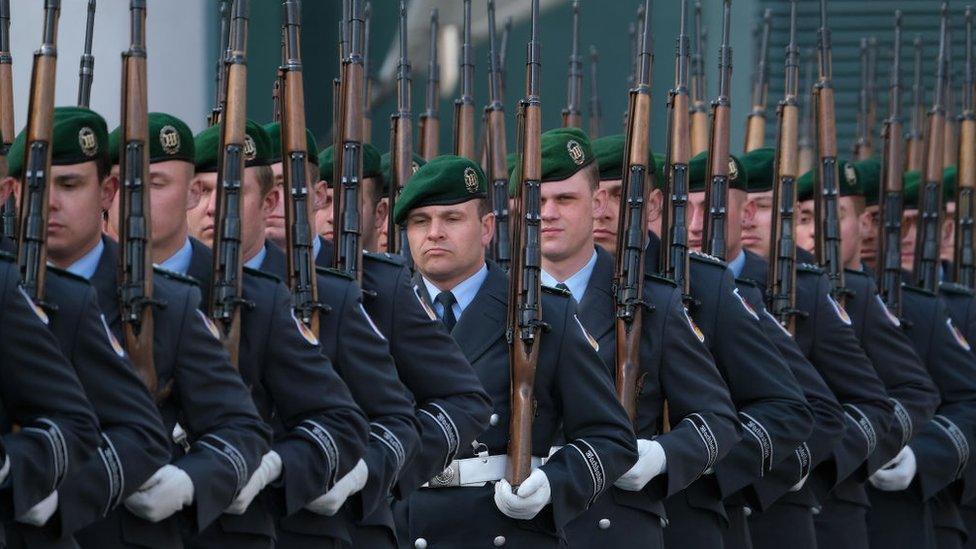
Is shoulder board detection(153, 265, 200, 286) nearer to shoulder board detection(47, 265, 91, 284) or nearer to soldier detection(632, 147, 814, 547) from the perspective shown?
shoulder board detection(47, 265, 91, 284)

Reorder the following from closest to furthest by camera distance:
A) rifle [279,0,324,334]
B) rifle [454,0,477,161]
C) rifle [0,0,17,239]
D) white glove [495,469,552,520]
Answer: rifle [0,0,17,239] → white glove [495,469,552,520] → rifle [279,0,324,334] → rifle [454,0,477,161]

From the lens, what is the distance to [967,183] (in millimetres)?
12359

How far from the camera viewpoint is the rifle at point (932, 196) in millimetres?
11296

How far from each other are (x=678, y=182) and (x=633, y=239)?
2.62ft

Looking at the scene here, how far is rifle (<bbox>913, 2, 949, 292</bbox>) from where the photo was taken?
11.3 meters

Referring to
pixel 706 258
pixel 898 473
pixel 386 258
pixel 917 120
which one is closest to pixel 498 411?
pixel 386 258

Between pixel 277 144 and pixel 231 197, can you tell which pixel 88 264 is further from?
pixel 277 144

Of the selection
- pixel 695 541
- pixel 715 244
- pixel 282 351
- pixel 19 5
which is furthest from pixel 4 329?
pixel 19 5

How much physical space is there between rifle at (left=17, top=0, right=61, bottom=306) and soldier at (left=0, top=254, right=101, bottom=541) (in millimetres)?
177

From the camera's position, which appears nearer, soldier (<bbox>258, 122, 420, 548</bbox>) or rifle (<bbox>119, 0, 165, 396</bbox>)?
rifle (<bbox>119, 0, 165, 396</bbox>)

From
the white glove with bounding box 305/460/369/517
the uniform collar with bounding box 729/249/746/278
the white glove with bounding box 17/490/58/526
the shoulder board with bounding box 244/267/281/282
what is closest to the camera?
the white glove with bounding box 17/490/58/526

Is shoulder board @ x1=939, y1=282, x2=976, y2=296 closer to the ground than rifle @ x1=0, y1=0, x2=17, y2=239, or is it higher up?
closer to the ground

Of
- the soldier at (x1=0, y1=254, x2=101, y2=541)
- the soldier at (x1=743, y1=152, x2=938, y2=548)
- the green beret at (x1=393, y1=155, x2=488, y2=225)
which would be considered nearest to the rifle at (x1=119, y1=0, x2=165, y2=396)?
the soldier at (x1=0, y1=254, x2=101, y2=541)

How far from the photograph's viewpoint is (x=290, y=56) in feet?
24.7
